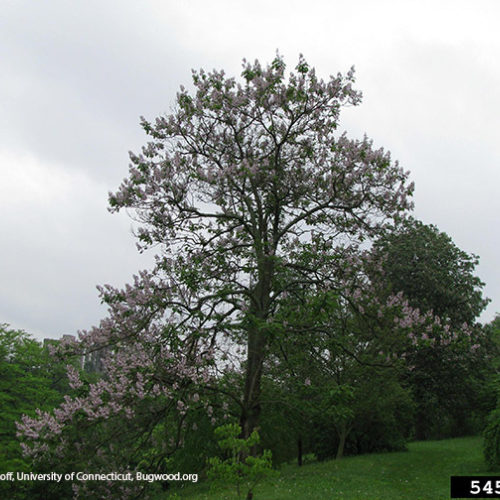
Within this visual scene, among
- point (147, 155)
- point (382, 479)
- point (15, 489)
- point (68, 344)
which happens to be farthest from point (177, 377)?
point (15, 489)

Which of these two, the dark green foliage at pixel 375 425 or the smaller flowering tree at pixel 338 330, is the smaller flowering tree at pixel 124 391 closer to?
the smaller flowering tree at pixel 338 330

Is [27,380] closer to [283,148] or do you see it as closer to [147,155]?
[147,155]

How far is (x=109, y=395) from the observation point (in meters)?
9.96

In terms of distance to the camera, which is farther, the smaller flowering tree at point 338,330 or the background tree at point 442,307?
the background tree at point 442,307

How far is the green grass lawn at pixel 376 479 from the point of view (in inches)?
510

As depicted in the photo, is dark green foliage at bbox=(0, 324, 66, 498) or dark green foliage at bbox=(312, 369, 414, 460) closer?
dark green foliage at bbox=(312, 369, 414, 460)

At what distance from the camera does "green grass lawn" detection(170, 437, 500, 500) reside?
12945mm

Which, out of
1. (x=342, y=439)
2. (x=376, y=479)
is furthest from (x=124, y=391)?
(x=342, y=439)

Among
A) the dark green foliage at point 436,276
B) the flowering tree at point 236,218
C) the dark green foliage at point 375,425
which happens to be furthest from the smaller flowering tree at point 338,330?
the dark green foliage at point 436,276

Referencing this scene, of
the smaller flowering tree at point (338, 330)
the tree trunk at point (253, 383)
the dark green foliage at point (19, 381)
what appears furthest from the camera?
the dark green foliage at point (19, 381)

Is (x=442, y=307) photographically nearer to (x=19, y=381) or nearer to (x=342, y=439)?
(x=342, y=439)

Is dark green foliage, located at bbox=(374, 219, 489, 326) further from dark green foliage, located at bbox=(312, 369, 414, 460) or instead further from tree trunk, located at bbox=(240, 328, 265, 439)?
tree trunk, located at bbox=(240, 328, 265, 439)

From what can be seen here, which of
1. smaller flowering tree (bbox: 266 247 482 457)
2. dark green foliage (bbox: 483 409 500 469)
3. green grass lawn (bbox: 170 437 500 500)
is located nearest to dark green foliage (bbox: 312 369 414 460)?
green grass lawn (bbox: 170 437 500 500)

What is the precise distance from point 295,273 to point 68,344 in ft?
20.9
